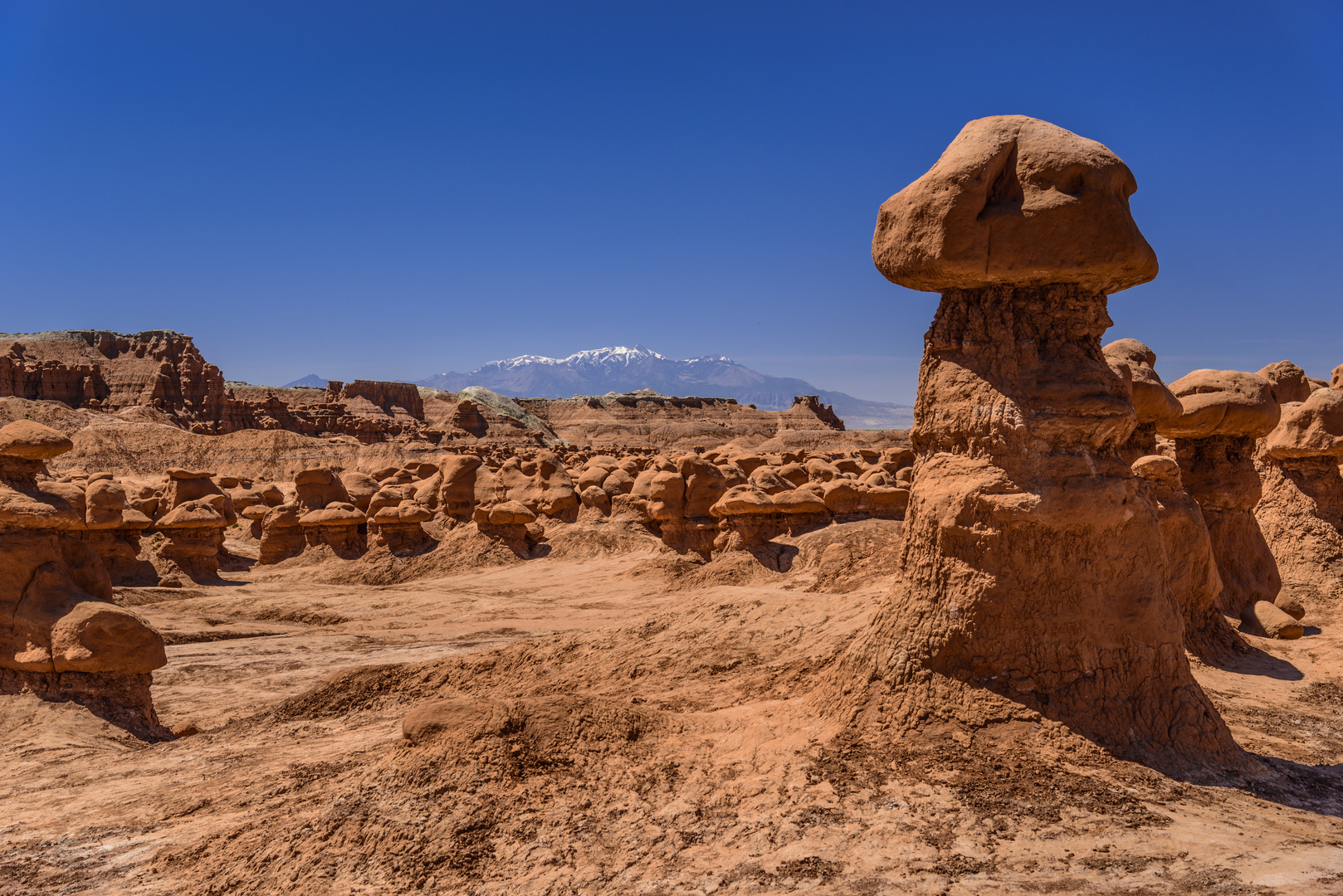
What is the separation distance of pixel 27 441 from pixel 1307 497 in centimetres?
1330

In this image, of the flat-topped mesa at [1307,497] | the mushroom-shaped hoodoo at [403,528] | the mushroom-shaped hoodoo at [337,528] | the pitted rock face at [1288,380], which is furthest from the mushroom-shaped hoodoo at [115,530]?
the pitted rock face at [1288,380]

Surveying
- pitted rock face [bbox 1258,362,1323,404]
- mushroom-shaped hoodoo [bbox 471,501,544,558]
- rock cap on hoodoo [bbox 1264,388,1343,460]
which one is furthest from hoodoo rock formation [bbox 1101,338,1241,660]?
mushroom-shaped hoodoo [bbox 471,501,544,558]

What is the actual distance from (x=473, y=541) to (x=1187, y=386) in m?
13.4

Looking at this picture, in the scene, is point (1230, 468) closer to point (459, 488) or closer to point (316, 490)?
point (459, 488)

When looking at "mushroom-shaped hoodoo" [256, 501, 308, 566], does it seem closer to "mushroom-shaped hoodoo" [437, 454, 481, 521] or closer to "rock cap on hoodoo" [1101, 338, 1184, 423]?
"mushroom-shaped hoodoo" [437, 454, 481, 521]

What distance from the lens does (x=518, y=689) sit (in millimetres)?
7641

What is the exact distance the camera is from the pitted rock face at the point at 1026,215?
4.96 meters

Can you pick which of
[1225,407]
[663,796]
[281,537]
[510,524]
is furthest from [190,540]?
[1225,407]

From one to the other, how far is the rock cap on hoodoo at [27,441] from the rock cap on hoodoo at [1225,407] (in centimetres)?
1028

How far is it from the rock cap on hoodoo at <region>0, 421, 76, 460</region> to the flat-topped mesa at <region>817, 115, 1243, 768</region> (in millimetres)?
7099

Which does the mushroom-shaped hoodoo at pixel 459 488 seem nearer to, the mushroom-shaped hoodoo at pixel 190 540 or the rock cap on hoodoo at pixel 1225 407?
the mushroom-shaped hoodoo at pixel 190 540

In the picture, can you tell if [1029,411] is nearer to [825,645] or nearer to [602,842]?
[825,645]

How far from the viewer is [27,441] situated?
762cm

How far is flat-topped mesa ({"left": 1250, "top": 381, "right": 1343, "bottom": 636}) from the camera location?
32.9ft
